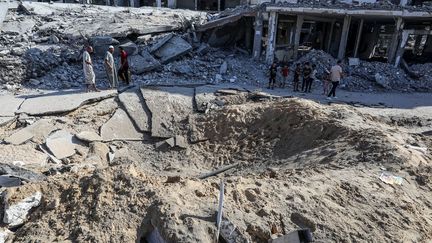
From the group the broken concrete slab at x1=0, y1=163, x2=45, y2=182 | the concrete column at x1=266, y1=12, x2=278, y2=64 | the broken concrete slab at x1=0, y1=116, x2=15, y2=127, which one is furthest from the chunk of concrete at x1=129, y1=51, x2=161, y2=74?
the broken concrete slab at x1=0, y1=163, x2=45, y2=182

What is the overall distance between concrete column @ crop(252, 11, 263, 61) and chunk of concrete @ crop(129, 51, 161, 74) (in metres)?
4.74

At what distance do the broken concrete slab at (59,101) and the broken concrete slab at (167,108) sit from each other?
1232 millimetres

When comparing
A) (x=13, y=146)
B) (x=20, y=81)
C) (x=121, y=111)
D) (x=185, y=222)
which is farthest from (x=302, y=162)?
(x=20, y=81)

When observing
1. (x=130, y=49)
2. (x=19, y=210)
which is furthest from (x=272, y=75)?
(x=19, y=210)

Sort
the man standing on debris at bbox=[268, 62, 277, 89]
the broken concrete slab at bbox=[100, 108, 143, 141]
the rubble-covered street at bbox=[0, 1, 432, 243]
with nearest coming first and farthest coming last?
the rubble-covered street at bbox=[0, 1, 432, 243] < the broken concrete slab at bbox=[100, 108, 143, 141] < the man standing on debris at bbox=[268, 62, 277, 89]

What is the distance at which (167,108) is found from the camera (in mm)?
9695

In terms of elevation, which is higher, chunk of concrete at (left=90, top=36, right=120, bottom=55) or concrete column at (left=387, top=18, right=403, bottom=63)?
concrete column at (left=387, top=18, right=403, bottom=63)

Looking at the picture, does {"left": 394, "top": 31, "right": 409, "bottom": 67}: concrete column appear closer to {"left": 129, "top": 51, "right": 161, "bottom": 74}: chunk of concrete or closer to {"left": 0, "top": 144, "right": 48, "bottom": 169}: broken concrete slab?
{"left": 129, "top": 51, "right": 161, "bottom": 74}: chunk of concrete

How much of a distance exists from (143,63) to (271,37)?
230 inches

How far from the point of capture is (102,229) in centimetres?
400

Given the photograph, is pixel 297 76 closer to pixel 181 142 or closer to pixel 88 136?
pixel 181 142

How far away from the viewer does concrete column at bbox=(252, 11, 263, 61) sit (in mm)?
15297

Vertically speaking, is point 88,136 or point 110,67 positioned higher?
point 110,67

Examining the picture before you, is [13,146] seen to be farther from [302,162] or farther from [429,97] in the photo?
[429,97]
